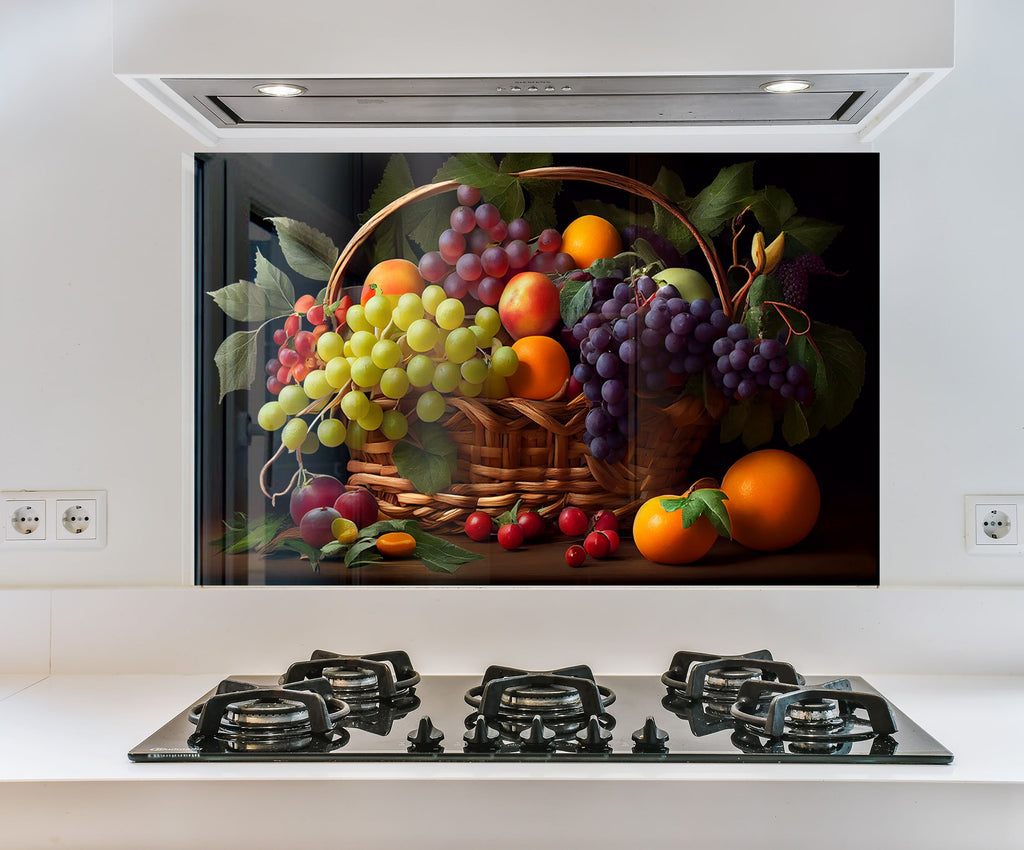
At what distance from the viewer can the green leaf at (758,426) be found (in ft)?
4.02

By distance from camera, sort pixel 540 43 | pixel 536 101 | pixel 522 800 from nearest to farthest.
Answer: pixel 522 800
pixel 540 43
pixel 536 101

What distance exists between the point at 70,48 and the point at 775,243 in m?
1.11

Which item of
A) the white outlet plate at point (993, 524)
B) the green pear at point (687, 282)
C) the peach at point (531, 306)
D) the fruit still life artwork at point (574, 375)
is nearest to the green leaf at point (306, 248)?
the fruit still life artwork at point (574, 375)

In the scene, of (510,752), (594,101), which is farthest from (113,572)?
(594,101)

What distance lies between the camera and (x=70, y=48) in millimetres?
1262

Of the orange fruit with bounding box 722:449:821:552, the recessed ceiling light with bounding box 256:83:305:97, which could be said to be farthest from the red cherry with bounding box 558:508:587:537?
the recessed ceiling light with bounding box 256:83:305:97

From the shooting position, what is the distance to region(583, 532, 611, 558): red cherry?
123cm

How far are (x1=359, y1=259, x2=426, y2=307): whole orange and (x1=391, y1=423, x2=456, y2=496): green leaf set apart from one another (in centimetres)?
20

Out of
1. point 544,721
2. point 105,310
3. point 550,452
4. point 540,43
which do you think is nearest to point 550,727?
point 544,721

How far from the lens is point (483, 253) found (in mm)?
1234

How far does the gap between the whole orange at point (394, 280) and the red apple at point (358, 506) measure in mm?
288

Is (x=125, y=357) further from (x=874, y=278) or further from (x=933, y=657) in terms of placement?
(x=933, y=657)

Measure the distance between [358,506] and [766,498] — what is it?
2.00ft

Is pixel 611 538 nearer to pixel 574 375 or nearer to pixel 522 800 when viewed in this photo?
pixel 574 375
